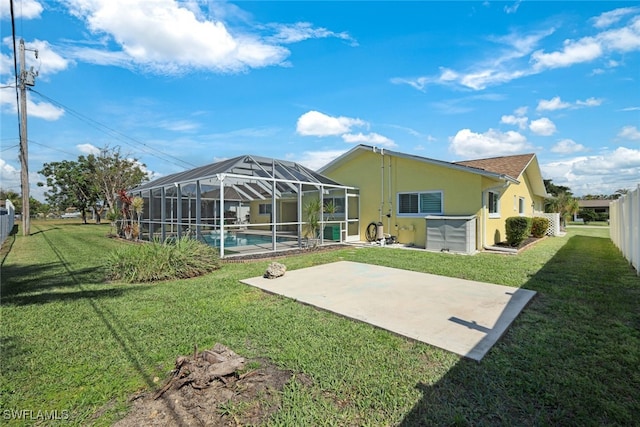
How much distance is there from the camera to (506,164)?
14727mm

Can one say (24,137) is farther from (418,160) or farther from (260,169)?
(418,160)

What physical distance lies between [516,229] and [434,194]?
10.8ft

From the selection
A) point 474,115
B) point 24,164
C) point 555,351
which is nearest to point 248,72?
point 474,115

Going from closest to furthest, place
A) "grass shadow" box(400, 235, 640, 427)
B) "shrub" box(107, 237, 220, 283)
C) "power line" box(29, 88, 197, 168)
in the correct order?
"grass shadow" box(400, 235, 640, 427), "shrub" box(107, 237, 220, 283), "power line" box(29, 88, 197, 168)

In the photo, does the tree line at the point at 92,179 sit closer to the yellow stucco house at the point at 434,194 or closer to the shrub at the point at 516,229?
the yellow stucco house at the point at 434,194

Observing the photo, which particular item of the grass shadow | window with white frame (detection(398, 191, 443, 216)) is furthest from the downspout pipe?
the grass shadow

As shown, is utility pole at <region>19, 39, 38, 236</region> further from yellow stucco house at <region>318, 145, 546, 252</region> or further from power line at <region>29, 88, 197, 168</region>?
yellow stucco house at <region>318, 145, 546, 252</region>

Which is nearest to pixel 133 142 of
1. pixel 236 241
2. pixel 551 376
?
pixel 236 241

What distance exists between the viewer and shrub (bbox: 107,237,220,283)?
6801mm

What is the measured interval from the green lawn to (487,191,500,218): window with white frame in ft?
21.1

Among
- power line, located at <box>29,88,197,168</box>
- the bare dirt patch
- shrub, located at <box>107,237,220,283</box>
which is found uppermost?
power line, located at <box>29,88,197,168</box>

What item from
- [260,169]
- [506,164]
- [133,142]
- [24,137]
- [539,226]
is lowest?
[539,226]

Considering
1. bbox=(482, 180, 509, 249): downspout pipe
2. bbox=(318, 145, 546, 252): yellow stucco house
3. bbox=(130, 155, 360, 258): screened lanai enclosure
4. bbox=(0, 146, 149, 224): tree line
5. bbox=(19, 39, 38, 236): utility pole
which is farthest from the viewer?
bbox=(0, 146, 149, 224): tree line

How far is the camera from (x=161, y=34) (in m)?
10.4
